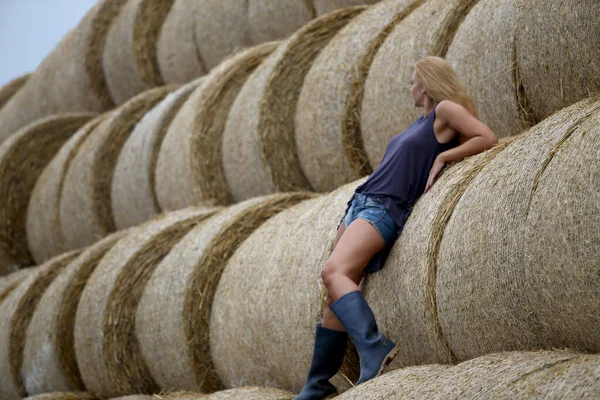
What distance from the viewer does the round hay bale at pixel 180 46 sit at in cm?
705

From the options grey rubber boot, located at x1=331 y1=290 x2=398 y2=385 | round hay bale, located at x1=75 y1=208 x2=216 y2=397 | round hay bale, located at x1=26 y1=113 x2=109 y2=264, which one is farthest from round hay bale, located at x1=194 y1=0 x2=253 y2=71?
grey rubber boot, located at x1=331 y1=290 x2=398 y2=385

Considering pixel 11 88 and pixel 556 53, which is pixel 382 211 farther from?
pixel 11 88

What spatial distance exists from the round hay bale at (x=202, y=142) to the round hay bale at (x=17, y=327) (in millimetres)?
856

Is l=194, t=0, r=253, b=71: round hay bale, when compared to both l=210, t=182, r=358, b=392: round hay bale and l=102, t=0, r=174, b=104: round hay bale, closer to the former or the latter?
l=102, t=0, r=174, b=104: round hay bale

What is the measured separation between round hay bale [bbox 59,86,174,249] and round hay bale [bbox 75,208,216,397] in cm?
146

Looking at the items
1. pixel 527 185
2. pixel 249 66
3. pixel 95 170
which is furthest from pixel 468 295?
pixel 95 170

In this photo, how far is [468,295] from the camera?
2865 millimetres

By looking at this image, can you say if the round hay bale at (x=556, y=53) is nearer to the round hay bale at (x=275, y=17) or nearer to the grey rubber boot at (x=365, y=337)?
the grey rubber boot at (x=365, y=337)

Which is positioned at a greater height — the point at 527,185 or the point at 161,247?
the point at 527,185

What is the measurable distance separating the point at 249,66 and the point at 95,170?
140 cm

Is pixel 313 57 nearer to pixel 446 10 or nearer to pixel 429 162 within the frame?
pixel 446 10

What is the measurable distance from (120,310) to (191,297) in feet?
1.95

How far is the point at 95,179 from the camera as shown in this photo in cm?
668

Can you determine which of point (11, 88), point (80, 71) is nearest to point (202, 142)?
point (80, 71)
